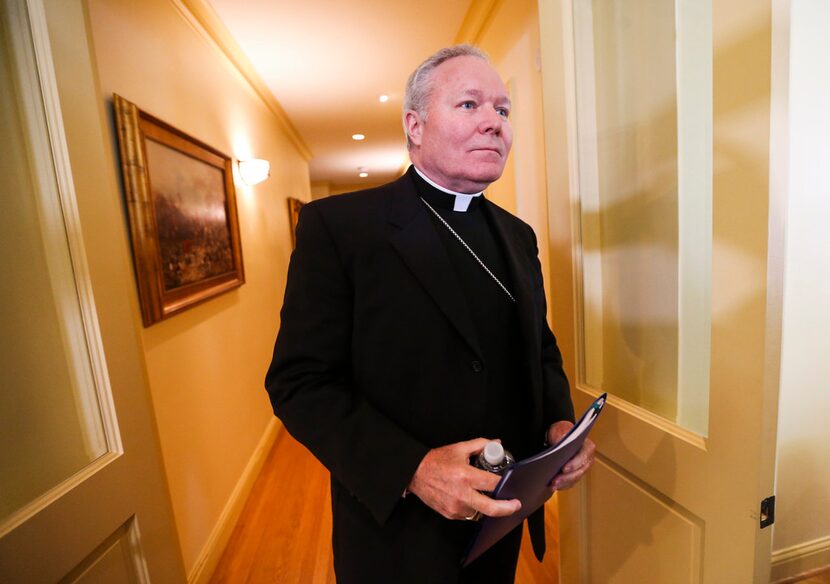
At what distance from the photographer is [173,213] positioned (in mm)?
1880

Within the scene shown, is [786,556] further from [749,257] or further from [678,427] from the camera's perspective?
[749,257]

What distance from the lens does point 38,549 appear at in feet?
2.18

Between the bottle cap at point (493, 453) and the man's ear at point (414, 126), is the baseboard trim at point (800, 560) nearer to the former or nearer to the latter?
the bottle cap at point (493, 453)

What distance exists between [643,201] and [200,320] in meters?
2.10

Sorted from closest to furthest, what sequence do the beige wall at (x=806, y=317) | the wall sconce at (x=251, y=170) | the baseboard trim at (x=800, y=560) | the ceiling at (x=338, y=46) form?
the beige wall at (x=806, y=317)
the baseboard trim at (x=800, y=560)
the ceiling at (x=338, y=46)
the wall sconce at (x=251, y=170)

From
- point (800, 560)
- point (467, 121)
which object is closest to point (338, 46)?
point (467, 121)

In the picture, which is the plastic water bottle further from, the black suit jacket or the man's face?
the man's face

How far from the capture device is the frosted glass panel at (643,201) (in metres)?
0.92

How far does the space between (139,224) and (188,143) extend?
2.29ft

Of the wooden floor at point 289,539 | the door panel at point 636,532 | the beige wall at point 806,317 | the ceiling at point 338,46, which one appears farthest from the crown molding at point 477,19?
the wooden floor at point 289,539

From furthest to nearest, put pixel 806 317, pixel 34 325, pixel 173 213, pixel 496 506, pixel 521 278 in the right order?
Result: pixel 173 213, pixel 806 317, pixel 521 278, pixel 34 325, pixel 496 506

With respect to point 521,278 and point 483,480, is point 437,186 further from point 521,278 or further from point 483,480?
point 483,480

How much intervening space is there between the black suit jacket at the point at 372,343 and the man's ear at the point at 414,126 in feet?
0.64

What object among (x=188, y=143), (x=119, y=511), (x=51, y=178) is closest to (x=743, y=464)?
(x=119, y=511)
